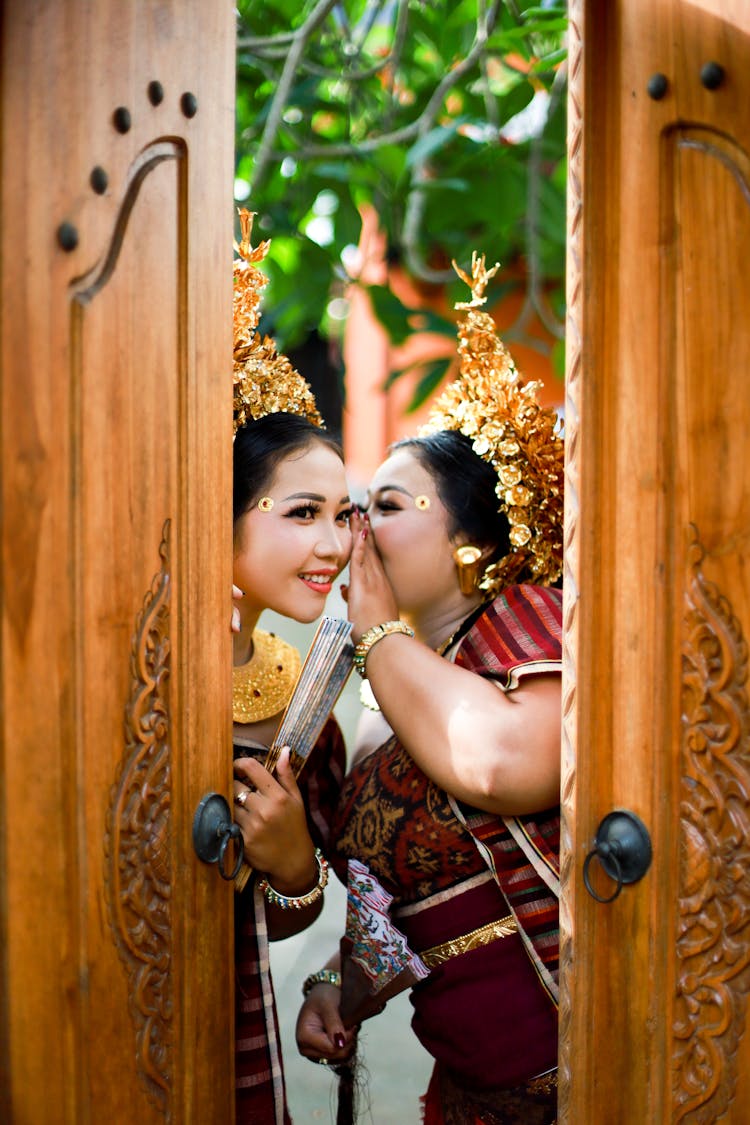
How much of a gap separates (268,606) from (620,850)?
2.81 feet

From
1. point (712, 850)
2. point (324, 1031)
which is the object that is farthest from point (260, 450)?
point (324, 1031)

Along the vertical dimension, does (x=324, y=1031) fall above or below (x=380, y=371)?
below

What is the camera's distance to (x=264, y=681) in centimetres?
236

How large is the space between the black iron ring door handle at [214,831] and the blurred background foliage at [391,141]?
7.43 feet

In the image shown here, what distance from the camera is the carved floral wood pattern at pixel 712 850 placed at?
67.1 inches

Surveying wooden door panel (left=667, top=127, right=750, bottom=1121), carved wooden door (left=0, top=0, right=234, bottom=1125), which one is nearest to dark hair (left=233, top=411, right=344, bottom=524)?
carved wooden door (left=0, top=0, right=234, bottom=1125)

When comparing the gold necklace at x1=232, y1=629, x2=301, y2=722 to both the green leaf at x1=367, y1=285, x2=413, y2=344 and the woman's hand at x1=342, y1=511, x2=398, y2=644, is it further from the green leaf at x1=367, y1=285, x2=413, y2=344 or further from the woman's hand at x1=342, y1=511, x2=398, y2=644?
the green leaf at x1=367, y1=285, x2=413, y2=344

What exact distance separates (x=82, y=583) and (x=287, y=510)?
733mm

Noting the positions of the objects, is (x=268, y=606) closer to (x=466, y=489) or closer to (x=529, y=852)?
(x=466, y=489)

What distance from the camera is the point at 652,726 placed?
173cm

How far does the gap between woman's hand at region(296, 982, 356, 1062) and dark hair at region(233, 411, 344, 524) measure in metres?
1.07

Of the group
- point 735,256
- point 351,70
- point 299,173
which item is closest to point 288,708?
point 735,256

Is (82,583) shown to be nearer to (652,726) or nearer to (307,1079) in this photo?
(652,726)

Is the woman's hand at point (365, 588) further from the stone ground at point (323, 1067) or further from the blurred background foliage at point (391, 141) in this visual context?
the stone ground at point (323, 1067)
